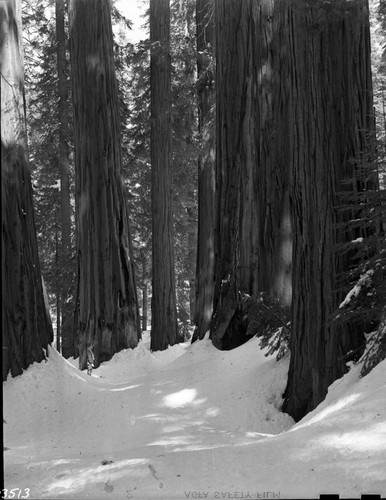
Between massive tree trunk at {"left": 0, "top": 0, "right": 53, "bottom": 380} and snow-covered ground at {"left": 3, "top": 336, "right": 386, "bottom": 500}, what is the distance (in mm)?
313

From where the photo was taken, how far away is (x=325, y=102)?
5133 mm

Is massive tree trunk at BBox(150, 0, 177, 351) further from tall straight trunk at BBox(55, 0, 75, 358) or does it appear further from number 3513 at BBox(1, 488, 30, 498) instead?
number 3513 at BBox(1, 488, 30, 498)

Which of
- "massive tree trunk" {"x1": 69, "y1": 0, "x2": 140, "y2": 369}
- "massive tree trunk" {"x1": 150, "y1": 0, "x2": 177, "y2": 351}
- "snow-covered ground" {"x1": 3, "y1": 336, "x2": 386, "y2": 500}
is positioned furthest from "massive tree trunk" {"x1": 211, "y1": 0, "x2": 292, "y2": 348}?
"massive tree trunk" {"x1": 150, "y1": 0, "x2": 177, "y2": 351}

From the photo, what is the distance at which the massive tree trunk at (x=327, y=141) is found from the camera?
510cm

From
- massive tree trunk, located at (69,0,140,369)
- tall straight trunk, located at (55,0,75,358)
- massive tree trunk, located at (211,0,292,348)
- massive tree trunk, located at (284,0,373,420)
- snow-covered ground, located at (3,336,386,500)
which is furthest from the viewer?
tall straight trunk, located at (55,0,75,358)

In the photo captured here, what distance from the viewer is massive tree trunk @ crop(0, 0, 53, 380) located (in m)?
6.59

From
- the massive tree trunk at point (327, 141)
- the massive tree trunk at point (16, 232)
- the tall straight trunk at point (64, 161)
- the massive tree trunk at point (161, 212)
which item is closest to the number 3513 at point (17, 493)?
the massive tree trunk at point (327, 141)

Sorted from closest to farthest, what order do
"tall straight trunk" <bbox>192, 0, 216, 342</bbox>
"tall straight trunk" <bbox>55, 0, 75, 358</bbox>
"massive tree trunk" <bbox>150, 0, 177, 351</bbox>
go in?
"tall straight trunk" <bbox>192, 0, 216, 342</bbox> → "massive tree trunk" <bbox>150, 0, 177, 351</bbox> → "tall straight trunk" <bbox>55, 0, 75, 358</bbox>

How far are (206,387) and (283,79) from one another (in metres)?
4.59

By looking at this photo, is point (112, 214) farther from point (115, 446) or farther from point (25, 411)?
point (115, 446)

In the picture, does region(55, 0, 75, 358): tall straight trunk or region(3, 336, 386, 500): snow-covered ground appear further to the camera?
region(55, 0, 75, 358): tall straight trunk

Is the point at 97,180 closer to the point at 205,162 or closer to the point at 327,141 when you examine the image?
the point at 205,162

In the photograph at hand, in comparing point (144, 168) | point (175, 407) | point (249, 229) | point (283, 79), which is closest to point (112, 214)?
point (249, 229)

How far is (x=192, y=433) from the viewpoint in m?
5.66
